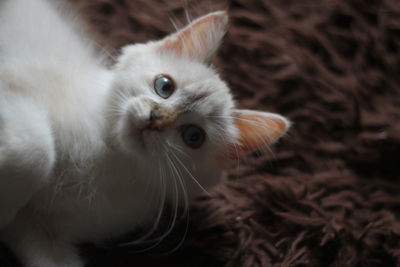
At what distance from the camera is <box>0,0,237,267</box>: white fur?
2.64 ft

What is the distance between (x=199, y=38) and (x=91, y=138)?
0.33 meters

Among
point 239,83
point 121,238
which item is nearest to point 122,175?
point 121,238

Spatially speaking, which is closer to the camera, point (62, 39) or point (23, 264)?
point (23, 264)

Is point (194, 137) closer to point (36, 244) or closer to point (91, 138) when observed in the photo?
point (91, 138)

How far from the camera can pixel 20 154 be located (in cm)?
68

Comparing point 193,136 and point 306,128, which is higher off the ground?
point 306,128

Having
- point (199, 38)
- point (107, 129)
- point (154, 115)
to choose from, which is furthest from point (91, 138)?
point (199, 38)

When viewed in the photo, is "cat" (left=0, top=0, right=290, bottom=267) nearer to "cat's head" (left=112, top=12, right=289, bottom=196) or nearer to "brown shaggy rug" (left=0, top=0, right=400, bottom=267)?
"cat's head" (left=112, top=12, right=289, bottom=196)

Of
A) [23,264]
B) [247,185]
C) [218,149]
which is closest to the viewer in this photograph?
[23,264]

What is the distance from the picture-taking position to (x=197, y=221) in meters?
0.99

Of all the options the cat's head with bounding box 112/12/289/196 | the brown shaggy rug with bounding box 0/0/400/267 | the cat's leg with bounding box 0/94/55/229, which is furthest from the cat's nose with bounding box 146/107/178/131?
the brown shaggy rug with bounding box 0/0/400/267

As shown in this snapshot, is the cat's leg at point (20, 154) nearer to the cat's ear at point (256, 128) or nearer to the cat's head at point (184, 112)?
the cat's head at point (184, 112)

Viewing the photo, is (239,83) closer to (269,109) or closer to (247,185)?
(269,109)

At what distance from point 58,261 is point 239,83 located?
0.68 metres
